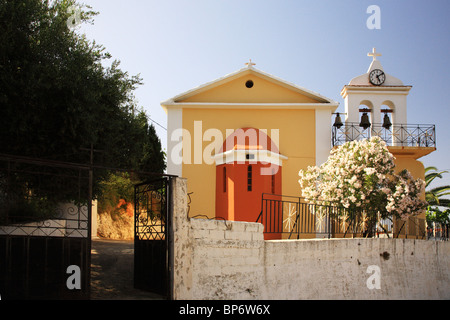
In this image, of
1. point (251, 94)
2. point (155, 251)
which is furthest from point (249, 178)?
point (155, 251)

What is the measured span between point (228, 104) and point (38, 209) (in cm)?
840

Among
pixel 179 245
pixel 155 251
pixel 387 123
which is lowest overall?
pixel 155 251

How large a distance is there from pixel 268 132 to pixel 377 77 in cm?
549

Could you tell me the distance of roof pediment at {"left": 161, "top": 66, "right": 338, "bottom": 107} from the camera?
1855 cm

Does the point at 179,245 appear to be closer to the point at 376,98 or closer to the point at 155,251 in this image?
the point at 155,251

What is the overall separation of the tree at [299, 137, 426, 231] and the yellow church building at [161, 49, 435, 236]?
294 centimetres

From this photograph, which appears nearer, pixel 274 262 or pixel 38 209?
pixel 274 262

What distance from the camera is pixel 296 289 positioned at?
1135 cm

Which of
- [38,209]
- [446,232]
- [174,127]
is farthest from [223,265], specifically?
[446,232]

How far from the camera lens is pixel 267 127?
18406 millimetres

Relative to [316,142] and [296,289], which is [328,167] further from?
[296,289]

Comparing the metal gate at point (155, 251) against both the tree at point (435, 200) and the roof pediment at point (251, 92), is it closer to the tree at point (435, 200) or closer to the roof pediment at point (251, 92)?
the roof pediment at point (251, 92)

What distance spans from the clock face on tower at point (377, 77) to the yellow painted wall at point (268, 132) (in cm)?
321

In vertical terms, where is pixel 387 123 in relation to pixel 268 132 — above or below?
above
